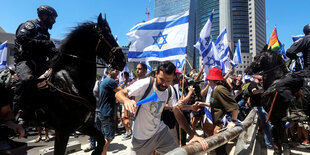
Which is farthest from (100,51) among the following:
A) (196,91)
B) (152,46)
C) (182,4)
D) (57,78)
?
(182,4)

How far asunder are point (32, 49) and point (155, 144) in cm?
307

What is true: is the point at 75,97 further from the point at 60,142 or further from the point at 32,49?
the point at 32,49

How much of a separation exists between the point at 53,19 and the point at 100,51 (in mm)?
Result: 1427

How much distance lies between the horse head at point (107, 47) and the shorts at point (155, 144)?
5.42ft

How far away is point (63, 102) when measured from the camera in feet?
10.0

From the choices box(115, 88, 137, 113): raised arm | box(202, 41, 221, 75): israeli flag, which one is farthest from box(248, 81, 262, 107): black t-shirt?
box(115, 88, 137, 113): raised arm

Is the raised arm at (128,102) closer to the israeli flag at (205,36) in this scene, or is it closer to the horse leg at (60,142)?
the horse leg at (60,142)

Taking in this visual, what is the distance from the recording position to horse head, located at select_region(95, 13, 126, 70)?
3.58m

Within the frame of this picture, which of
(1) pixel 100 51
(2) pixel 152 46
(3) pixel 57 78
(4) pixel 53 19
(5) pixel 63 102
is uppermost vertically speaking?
(4) pixel 53 19

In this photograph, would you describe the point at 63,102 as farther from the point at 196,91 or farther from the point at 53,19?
the point at 196,91

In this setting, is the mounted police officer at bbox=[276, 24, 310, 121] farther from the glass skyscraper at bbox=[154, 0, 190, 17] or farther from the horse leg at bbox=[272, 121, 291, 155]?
the glass skyscraper at bbox=[154, 0, 190, 17]

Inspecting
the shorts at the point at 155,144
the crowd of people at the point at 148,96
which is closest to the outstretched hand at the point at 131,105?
the crowd of people at the point at 148,96

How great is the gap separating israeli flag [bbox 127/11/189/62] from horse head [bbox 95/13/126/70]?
148 centimetres

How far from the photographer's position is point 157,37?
5164 millimetres
